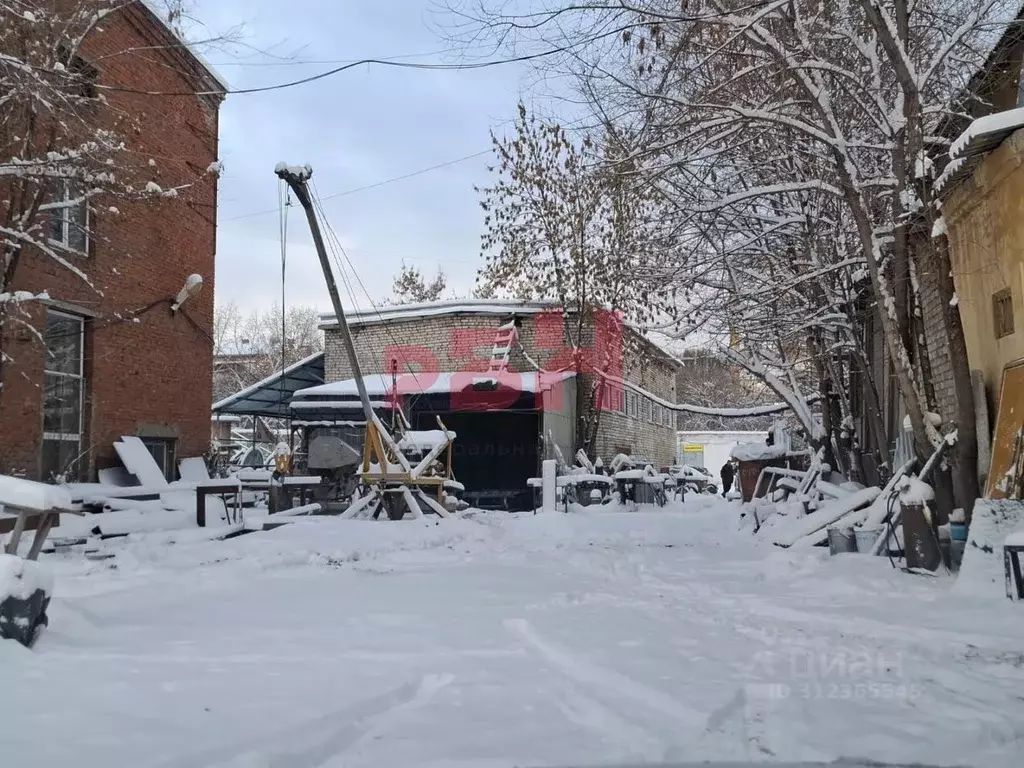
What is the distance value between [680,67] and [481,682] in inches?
263

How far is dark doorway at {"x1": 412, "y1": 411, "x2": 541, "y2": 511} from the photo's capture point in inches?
878

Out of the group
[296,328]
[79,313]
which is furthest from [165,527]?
[296,328]

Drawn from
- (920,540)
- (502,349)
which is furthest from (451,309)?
(920,540)

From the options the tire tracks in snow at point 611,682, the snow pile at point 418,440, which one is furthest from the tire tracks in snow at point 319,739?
the snow pile at point 418,440

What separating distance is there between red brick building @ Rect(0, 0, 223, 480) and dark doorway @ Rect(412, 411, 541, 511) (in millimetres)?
8251

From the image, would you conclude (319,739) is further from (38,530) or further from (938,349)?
(938,349)

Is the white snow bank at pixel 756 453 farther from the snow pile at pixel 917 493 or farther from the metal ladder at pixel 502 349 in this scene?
the snow pile at pixel 917 493

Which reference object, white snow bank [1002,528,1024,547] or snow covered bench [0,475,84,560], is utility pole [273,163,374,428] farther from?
white snow bank [1002,528,1024,547]

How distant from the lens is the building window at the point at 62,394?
38.6 feet

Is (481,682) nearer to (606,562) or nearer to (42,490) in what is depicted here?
(42,490)

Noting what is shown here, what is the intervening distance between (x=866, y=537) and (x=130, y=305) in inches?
437

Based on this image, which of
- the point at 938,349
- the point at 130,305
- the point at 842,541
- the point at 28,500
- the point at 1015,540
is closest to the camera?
the point at 28,500

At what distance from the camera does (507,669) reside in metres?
4.16

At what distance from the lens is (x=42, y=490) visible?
15.2 feet
